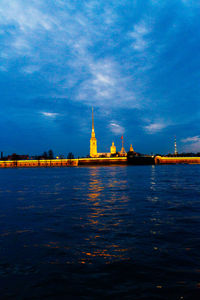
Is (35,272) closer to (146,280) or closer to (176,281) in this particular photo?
(146,280)

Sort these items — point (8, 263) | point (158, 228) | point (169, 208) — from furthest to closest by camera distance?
point (169, 208)
point (158, 228)
point (8, 263)

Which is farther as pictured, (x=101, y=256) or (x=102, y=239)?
(x=102, y=239)

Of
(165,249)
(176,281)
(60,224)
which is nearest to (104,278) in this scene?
(176,281)

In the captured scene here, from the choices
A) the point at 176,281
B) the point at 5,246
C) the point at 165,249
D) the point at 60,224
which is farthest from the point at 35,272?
the point at 60,224

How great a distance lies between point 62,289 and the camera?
686 cm

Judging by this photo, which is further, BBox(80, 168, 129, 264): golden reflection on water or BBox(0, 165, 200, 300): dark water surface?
BBox(80, 168, 129, 264): golden reflection on water

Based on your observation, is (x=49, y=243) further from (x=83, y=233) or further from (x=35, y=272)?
(x=35, y=272)

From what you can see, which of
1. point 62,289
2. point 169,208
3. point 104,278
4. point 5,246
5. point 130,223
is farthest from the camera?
point 169,208

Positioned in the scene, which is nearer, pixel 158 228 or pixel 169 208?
pixel 158 228

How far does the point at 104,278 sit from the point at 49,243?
4267 mm

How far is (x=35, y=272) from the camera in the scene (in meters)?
7.89

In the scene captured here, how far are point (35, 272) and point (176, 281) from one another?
4553mm

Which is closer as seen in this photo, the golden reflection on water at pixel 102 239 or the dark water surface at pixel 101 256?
the dark water surface at pixel 101 256

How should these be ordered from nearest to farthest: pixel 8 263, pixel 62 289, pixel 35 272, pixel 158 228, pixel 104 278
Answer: pixel 62 289 < pixel 104 278 < pixel 35 272 < pixel 8 263 < pixel 158 228
